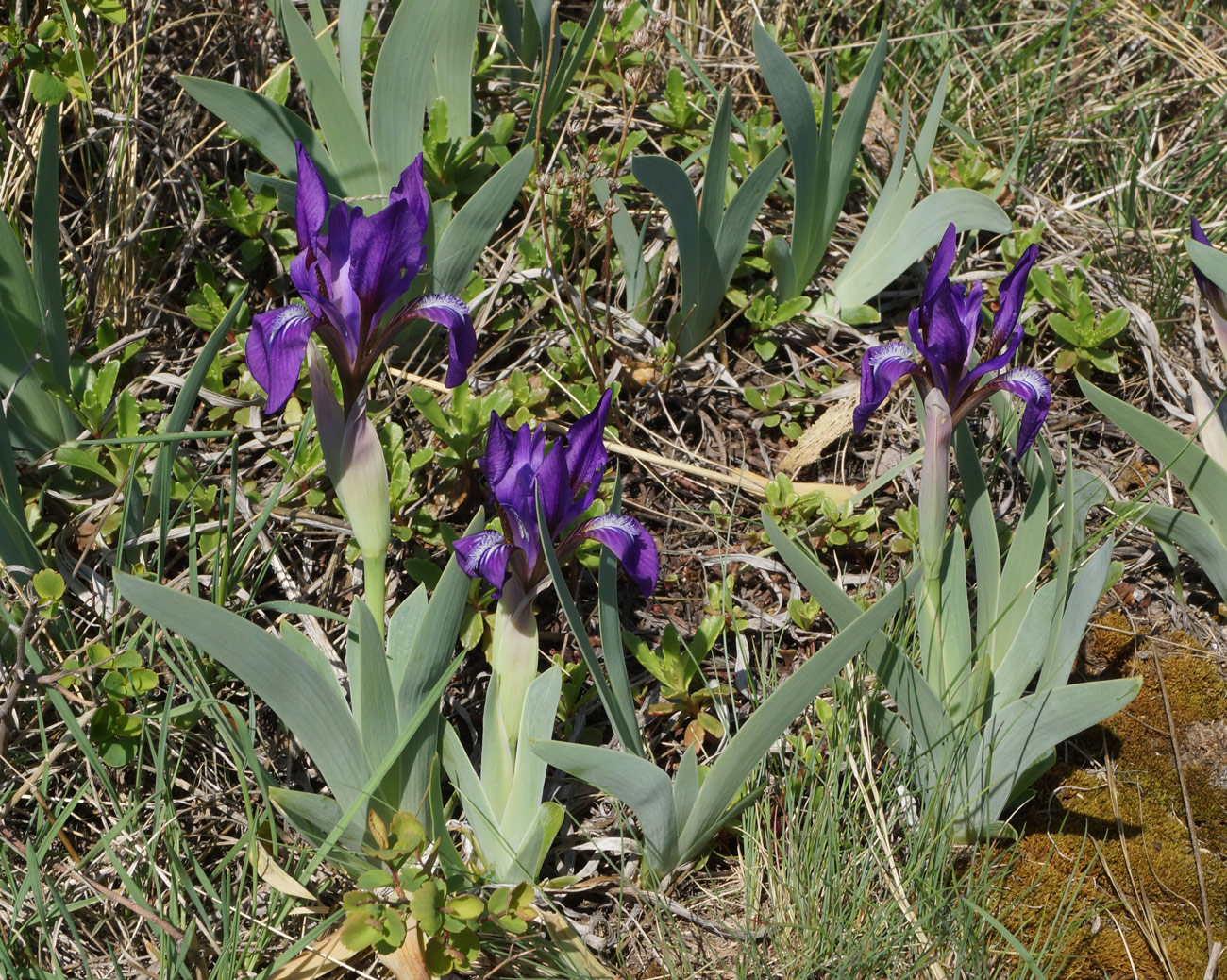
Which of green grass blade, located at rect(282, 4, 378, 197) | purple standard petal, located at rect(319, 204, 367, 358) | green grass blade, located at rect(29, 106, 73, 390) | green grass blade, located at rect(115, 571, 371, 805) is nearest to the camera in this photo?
green grass blade, located at rect(115, 571, 371, 805)

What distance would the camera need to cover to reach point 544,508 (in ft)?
4.64

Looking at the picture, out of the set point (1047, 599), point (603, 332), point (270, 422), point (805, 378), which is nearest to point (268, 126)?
point (270, 422)

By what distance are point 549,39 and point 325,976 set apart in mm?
1901

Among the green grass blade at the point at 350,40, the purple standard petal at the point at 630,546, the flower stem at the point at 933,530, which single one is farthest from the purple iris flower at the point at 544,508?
the green grass blade at the point at 350,40

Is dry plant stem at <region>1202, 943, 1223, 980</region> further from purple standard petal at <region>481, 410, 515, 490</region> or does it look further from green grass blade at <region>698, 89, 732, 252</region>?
green grass blade at <region>698, 89, 732, 252</region>

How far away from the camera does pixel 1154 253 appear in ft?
7.84

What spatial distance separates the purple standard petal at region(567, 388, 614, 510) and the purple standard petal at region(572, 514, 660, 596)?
0.19 feet

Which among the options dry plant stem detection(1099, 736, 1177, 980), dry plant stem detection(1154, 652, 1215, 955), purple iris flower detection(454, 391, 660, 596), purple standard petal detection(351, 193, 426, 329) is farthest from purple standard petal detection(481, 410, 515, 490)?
dry plant stem detection(1154, 652, 1215, 955)

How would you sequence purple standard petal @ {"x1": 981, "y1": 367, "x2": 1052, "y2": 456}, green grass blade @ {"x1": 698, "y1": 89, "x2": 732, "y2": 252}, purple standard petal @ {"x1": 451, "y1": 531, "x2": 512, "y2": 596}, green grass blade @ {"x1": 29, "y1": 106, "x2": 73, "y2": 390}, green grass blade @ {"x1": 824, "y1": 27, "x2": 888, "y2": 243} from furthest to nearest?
green grass blade @ {"x1": 824, "y1": 27, "x2": 888, "y2": 243}
green grass blade @ {"x1": 698, "y1": 89, "x2": 732, "y2": 252}
green grass blade @ {"x1": 29, "y1": 106, "x2": 73, "y2": 390}
purple standard petal @ {"x1": 981, "y1": 367, "x2": 1052, "y2": 456}
purple standard petal @ {"x1": 451, "y1": 531, "x2": 512, "y2": 596}

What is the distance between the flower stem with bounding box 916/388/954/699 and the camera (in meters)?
1.52

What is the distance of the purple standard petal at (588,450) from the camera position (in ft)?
4.67

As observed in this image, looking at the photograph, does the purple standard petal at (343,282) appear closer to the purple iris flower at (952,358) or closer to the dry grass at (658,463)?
the dry grass at (658,463)

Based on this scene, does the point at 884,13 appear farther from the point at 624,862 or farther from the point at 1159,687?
the point at 624,862

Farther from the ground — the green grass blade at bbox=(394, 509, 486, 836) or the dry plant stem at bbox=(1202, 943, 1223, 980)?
the green grass blade at bbox=(394, 509, 486, 836)
